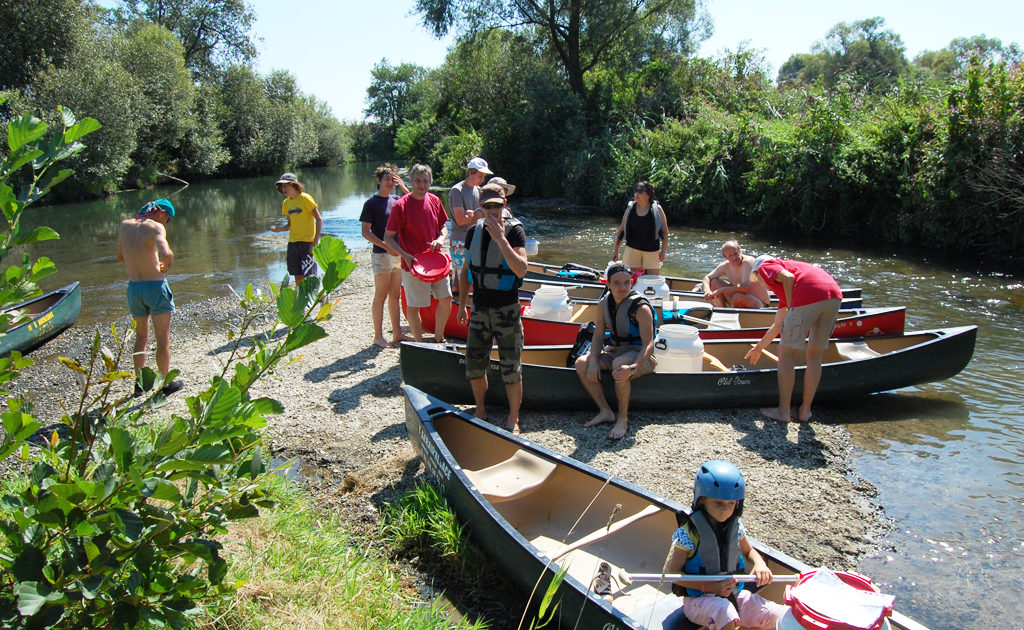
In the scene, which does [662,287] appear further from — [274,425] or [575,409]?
[274,425]

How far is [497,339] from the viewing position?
17.5 ft

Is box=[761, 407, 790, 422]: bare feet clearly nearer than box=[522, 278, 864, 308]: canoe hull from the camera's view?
Yes

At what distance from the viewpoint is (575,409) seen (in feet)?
20.4

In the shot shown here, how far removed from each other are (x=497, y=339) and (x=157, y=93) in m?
34.6

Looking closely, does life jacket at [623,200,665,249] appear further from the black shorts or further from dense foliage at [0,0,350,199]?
dense foliage at [0,0,350,199]

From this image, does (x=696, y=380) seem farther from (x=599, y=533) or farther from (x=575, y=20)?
(x=575, y=20)

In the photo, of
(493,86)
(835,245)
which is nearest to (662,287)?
(835,245)

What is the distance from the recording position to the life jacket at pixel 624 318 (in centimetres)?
568

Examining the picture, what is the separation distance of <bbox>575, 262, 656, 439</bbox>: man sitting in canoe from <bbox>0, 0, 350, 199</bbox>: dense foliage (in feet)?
77.5

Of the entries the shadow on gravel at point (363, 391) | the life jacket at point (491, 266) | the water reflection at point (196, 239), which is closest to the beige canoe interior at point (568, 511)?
the life jacket at point (491, 266)

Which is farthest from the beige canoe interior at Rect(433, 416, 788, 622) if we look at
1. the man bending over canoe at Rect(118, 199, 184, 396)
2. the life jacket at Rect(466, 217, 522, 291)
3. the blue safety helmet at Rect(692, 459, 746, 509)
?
the man bending over canoe at Rect(118, 199, 184, 396)

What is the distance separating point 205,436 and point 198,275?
13.1 metres

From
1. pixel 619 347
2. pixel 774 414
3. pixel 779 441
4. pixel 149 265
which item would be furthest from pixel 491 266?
pixel 149 265

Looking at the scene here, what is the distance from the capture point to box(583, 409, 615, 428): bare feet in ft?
19.4
